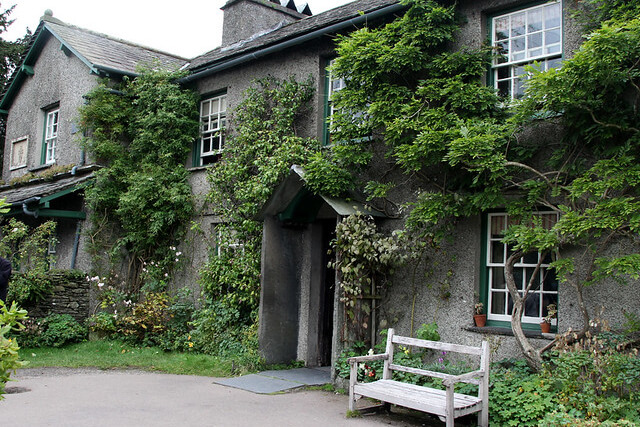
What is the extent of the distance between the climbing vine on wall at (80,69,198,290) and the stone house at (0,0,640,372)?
Answer: 460 millimetres

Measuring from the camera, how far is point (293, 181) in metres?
9.91

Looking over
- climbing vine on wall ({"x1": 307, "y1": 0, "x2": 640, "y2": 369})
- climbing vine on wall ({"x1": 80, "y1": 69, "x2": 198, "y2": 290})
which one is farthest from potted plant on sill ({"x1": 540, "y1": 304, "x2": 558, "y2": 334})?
climbing vine on wall ({"x1": 80, "y1": 69, "x2": 198, "y2": 290})

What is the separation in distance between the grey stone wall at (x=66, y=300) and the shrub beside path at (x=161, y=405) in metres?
3.34

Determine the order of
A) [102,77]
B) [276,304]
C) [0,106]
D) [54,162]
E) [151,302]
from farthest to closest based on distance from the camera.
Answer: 1. [0,106]
2. [54,162]
3. [102,77]
4. [151,302]
5. [276,304]

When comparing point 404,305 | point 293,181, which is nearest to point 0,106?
point 293,181

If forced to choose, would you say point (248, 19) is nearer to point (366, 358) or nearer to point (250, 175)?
point (250, 175)

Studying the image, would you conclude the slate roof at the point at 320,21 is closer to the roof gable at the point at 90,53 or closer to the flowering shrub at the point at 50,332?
the roof gable at the point at 90,53

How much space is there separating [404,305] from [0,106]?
16.1 meters

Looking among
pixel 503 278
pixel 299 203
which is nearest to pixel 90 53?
pixel 299 203

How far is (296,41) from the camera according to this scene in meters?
11.2

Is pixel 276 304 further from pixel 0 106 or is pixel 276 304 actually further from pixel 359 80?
pixel 0 106

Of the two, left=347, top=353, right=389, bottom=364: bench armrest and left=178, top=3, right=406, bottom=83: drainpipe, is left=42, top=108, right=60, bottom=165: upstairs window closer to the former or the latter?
left=178, top=3, right=406, bottom=83: drainpipe

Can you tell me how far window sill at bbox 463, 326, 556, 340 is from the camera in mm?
7650

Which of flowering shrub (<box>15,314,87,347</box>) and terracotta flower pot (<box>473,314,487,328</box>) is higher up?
terracotta flower pot (<box>473,314,487,328</box>)
